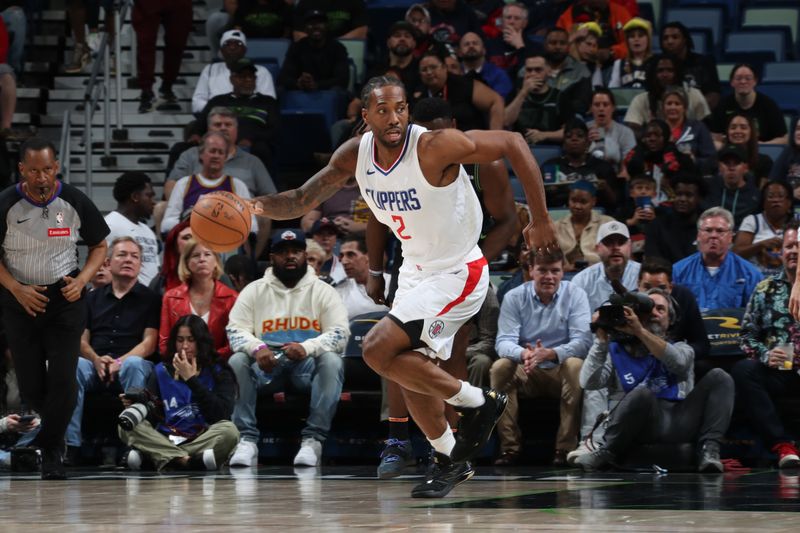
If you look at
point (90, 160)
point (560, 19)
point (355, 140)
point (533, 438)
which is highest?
point (560, 19)

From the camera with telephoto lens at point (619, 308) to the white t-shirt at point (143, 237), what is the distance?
13.3 feet

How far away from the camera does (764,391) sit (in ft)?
27.4

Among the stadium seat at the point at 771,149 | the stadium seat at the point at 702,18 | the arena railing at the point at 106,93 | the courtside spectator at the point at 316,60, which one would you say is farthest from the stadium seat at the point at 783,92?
the arena railing at the point at 106,93

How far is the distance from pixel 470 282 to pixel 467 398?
0.53 meters

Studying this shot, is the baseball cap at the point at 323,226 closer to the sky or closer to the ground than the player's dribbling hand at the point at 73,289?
closer to the sky

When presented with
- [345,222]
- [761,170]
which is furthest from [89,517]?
[761,170]

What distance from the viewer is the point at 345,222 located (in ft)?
35.3

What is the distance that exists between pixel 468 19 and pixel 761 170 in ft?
12.0

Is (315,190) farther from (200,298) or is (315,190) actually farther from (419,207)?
(200,298)

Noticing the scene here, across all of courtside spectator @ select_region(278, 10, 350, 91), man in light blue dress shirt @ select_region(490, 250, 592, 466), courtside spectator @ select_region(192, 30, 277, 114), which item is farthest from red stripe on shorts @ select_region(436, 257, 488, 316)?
courtside spectator @ select_region(278, 10, 350, 91)

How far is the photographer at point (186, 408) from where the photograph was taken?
867 cm

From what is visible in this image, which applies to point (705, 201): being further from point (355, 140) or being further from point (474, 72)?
point (355, 140)

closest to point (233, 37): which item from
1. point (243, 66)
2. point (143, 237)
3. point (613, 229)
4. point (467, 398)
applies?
point (243, 66)

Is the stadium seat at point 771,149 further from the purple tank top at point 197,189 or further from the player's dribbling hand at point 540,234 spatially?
the player's dribbling hand at point 540,234
